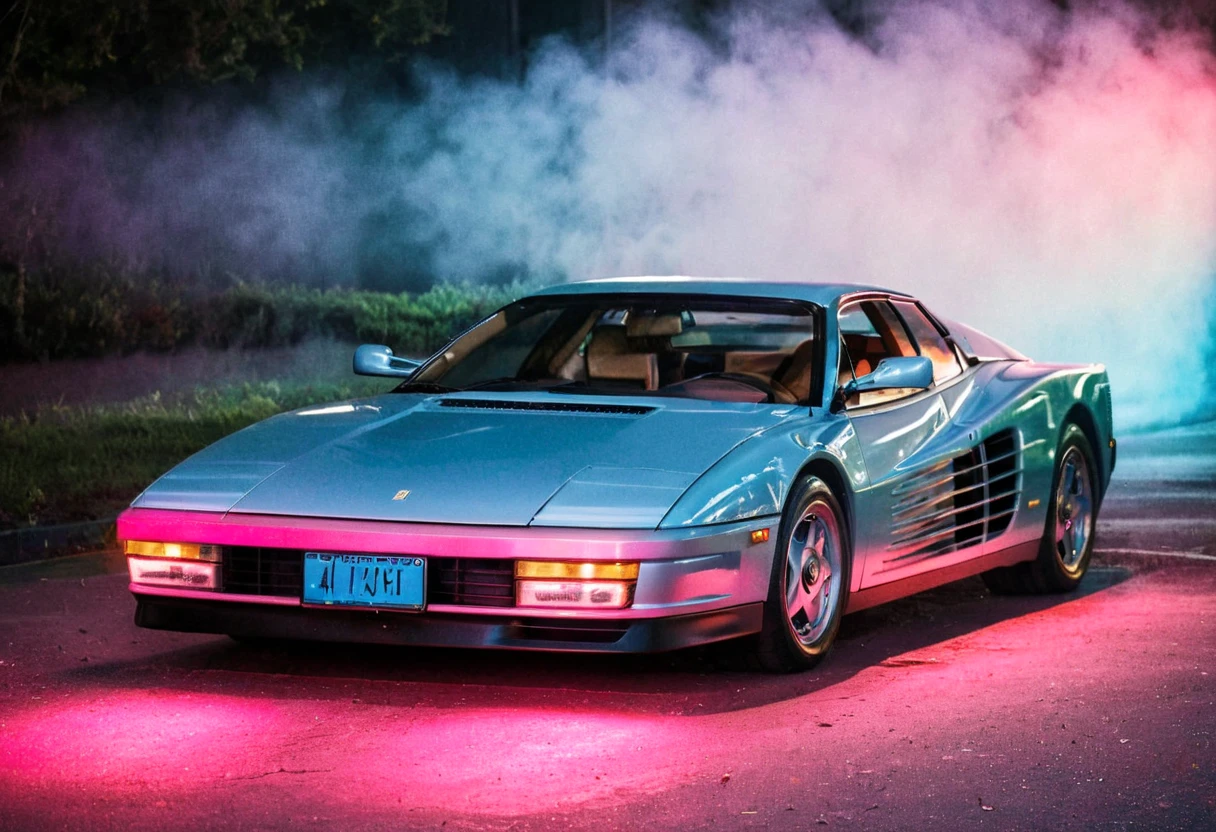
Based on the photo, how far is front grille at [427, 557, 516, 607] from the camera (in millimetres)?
5789

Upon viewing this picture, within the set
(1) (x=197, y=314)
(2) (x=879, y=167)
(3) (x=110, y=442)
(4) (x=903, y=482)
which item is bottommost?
(1) (x=197, y=314)

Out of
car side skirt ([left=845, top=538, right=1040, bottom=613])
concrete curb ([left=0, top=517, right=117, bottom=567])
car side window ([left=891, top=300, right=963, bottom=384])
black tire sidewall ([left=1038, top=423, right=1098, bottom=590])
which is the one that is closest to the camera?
car side skirt ([left=845, top=538, right=1040, bottom=613])

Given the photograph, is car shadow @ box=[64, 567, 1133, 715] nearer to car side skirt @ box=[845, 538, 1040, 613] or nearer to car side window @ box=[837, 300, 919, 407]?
car side skirt @ box=[845, 538, 1040, 613]

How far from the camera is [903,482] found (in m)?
7.15

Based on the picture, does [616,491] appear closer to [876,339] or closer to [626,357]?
[626,357]

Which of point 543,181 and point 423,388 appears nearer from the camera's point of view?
point 423,388

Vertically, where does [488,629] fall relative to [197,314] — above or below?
above

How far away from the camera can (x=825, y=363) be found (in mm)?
7039

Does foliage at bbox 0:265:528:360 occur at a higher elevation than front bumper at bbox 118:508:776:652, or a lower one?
lower

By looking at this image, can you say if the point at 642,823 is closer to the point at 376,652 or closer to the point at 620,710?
the point at 620,710

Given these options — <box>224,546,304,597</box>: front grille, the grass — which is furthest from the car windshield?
the grass

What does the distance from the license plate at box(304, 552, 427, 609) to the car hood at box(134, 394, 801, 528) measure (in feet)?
0.42

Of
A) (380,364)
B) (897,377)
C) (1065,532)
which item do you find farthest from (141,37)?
(897,377)

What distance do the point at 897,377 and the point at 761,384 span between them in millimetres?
459
